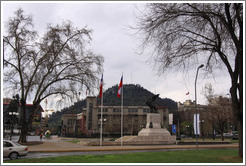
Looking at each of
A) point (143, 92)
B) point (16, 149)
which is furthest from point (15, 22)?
point (143, 92)

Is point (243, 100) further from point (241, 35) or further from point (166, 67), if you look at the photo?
point (166, 67)

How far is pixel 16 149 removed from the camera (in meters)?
14.7

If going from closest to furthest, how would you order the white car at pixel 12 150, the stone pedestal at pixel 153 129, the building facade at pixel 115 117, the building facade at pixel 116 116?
the white car at pixel 12 150 < the stone pedestal at pixel 153 129 < the building facade at pixel 115 117 < the building facade at pixel 116 116

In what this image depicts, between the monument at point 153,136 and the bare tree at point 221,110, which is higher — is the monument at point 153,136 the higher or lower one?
the lower one

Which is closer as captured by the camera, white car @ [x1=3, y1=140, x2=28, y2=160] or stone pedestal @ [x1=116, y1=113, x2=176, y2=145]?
white car @ [x1=3, y1=140, x2=28, y2=160]

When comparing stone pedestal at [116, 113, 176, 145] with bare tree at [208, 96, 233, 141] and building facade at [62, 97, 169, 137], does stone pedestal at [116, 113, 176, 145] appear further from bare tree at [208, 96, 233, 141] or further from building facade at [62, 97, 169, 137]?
building facade at [62, 97, 169, 137]

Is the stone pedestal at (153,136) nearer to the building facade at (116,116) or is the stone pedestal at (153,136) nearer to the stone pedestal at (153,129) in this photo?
the stone pedestal at (153,129)

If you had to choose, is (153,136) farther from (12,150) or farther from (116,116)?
(116,116)

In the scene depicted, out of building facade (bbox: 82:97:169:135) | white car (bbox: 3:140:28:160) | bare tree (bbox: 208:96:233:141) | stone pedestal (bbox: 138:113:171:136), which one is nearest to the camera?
white car (bbox: 3:140:28:160)

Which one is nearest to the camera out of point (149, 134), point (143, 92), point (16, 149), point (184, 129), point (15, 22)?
point (16, 149)

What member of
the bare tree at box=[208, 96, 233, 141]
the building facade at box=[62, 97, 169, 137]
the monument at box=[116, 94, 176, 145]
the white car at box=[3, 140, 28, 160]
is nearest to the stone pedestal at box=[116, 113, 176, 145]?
the monument at box=[116, 94, 176, 145]

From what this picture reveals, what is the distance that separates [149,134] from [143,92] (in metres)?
125

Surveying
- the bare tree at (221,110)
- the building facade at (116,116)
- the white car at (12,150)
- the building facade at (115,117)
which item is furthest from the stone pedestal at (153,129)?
the building facade at (116,116)

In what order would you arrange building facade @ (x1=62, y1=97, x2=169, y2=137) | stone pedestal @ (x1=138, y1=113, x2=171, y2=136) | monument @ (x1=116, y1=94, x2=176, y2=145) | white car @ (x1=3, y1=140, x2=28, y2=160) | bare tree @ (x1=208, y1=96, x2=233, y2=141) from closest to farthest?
white car @ (x1=3, y1=140, x2=28, y2=160) → monument @ (x1=116, y1=94, x2=176, y2=145) → stone pedestal @ (x1=138, y1=113, x2=171, y2=136) → bare tree @ (x1=208, y1=96, x2=233, y2=141) → building facade @ (x1=62, y1=97, x2=169, y2=137)
